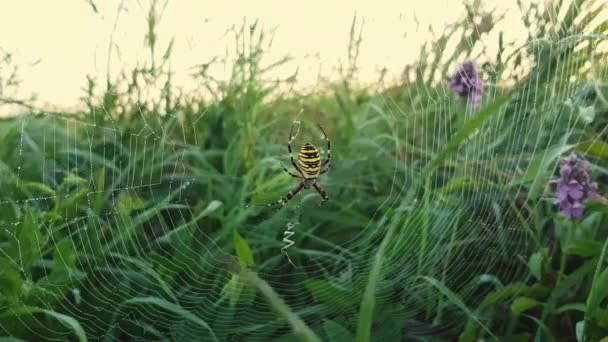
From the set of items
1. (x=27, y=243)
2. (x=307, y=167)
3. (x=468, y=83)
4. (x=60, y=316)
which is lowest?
(x=60, y=316)

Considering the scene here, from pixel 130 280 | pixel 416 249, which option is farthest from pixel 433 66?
pixel 130 280

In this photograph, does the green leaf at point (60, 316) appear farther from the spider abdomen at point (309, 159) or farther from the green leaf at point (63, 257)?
the spider abdomen at point (309, 159)

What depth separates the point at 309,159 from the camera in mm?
1431

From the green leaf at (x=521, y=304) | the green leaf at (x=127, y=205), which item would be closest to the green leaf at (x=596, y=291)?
the green leaf at (x=521, y=304)

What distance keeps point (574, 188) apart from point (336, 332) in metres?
0.59

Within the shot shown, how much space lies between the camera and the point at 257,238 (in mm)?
1704

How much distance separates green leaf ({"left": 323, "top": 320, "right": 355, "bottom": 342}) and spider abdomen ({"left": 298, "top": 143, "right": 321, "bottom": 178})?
0.95ft

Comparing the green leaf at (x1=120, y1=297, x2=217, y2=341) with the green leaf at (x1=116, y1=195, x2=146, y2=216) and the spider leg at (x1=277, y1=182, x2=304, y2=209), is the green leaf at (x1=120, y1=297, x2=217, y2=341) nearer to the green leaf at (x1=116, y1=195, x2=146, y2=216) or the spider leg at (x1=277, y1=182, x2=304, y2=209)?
the green leaf at (x1=116, y1=195, x2=146, y2=216)

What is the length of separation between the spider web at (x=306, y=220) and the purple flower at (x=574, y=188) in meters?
0.04

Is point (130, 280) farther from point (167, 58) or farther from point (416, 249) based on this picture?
point (416, 249)

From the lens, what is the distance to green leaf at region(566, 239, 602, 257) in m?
1.57

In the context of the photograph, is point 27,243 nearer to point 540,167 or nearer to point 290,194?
point 290,194

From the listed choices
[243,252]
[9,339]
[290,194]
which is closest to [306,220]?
[290,194]

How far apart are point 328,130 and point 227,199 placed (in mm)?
459
